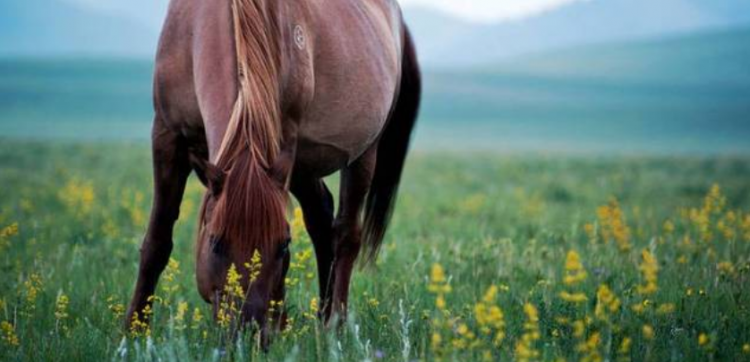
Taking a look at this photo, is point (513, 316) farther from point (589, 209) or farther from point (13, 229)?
point (589, 209)

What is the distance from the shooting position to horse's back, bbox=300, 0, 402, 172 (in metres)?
4.86

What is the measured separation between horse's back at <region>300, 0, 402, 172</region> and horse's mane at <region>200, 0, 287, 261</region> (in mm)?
831

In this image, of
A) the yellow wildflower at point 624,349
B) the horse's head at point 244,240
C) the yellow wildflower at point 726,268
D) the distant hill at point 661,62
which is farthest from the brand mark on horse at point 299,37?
the distant hill at point 661,62

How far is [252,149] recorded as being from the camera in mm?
3508

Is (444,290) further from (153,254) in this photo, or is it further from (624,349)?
(153,254)

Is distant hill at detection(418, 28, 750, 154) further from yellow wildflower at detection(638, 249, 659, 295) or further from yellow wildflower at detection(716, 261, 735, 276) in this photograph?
yellow wildflower at detection(638, 249, 659, 295)

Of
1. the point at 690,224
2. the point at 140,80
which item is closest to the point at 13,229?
the point at 690,224

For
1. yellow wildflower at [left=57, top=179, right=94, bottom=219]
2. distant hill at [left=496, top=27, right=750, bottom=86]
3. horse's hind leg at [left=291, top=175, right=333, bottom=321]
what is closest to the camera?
horse's hind leg at [left=291, top=175, right=333, bottom=321]

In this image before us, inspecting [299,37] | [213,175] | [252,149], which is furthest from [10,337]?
[299,37]

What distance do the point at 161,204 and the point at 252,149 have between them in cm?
124

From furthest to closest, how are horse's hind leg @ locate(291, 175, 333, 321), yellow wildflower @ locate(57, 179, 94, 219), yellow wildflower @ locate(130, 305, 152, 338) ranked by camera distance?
yellow wildflower @ locate(57, 179, 94, 219), horse's hind leg @ locate(291, 175, 333, 321), yellow wildflower @ locate(130, 305, 152, 338)

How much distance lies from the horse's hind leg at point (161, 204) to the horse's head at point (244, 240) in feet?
3.27

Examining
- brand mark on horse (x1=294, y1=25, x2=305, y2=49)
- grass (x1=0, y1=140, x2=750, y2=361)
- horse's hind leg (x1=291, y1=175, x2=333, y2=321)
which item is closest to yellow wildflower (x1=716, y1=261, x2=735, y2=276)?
grass (x1=0, y1=140, x2=750, y2=361)

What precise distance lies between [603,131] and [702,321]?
66.2 m
